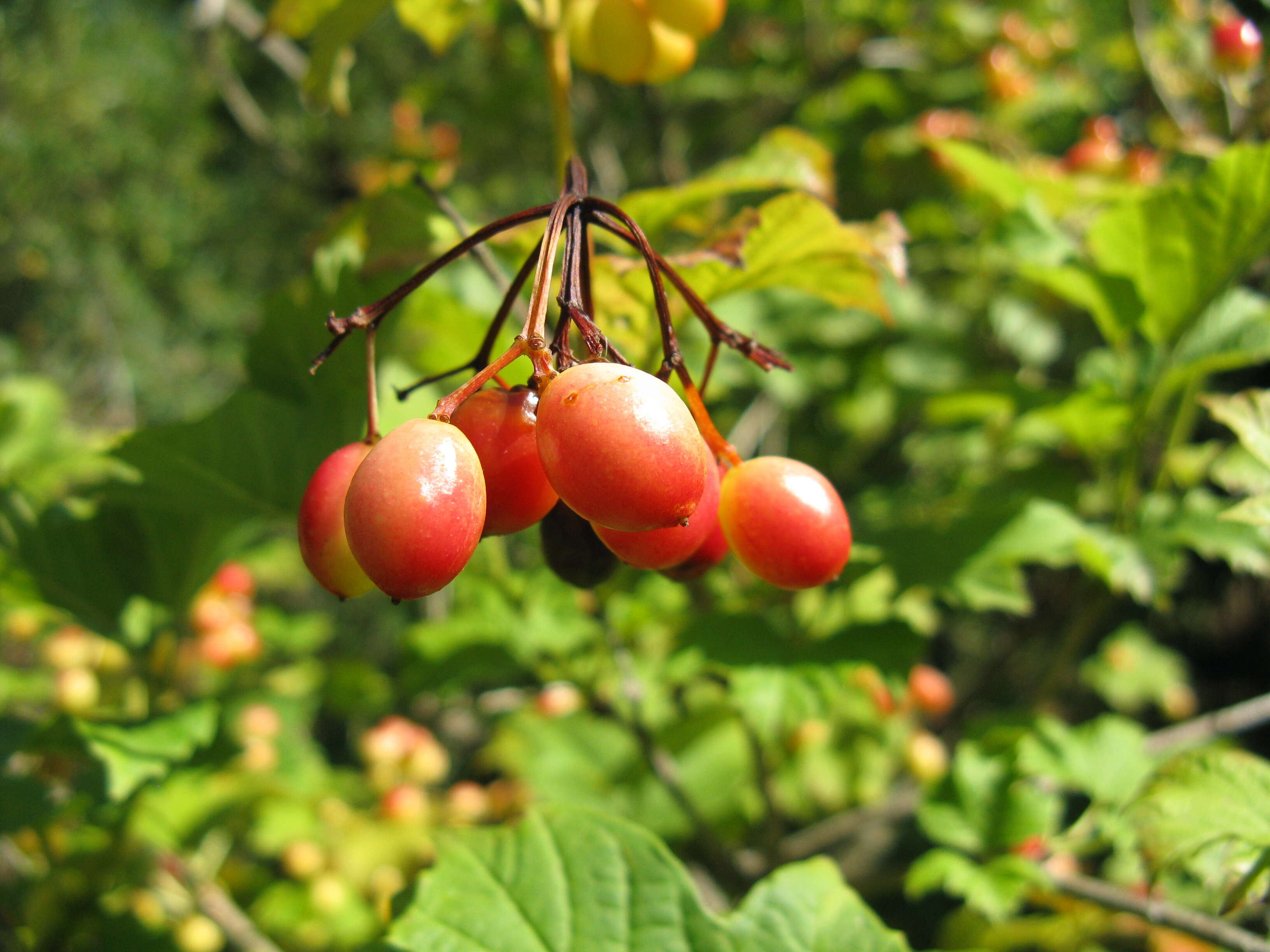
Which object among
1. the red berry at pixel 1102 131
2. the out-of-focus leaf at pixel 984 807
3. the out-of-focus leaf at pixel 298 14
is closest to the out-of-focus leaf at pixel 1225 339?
the out-of-focus leaf at pixel 984 807

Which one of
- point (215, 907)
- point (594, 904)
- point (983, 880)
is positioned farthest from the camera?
point (215, 907)

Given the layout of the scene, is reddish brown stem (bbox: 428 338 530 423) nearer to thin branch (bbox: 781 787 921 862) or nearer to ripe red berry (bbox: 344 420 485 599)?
ripe red berry (bbox: 344 420 485 599)

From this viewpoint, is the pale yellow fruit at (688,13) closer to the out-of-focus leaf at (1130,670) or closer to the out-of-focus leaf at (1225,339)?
the out-of-focus leaf at (1225,339)

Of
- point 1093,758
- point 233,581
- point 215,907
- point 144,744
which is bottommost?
point 215,907

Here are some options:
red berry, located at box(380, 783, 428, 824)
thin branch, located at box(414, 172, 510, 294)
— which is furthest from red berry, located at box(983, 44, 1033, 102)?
red berry, located at box(380, 783, 428, 824)

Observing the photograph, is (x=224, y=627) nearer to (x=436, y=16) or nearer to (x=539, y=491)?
(x=436, y=16)

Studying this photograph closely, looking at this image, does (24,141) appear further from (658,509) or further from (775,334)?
(658,509)

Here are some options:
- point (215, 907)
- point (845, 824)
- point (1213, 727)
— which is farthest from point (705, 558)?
point (215, 907)

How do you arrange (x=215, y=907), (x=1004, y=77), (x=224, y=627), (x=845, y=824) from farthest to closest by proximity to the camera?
(x=1004, y=77)
(x=224, y=627)
(x=215, y=907)
(x=845, y=824)
